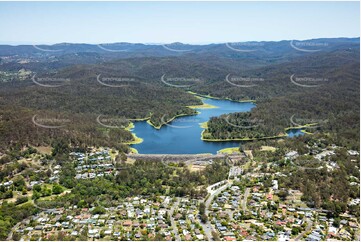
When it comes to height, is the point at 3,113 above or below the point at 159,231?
above

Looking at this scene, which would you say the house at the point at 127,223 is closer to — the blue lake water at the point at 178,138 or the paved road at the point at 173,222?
the paved road at the point at 173,222

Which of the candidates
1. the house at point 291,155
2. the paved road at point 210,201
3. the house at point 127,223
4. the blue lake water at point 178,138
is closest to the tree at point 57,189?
the house at point 127,223

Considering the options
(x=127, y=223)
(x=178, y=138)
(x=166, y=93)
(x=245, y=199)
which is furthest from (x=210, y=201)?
(x=166, y=93)

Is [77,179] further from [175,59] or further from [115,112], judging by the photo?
[175,59]

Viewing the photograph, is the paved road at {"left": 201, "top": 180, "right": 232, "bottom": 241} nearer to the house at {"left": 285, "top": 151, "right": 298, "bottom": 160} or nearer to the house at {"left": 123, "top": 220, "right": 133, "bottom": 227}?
the house at {"left": 123, "top": 220, "right": 133, "bottom": 227}

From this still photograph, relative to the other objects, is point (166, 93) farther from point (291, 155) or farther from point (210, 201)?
point (210, 201)

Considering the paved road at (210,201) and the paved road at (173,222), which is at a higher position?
the paved road at (173,222)

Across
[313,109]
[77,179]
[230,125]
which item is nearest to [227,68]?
[313,109]

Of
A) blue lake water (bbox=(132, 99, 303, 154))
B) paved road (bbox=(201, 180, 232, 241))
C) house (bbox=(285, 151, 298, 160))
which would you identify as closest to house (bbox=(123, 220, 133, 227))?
paved road (bbox=(201, 180, 232, 241))
